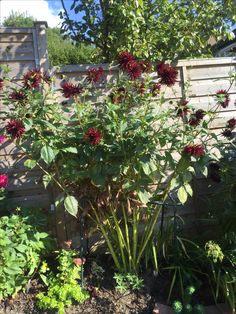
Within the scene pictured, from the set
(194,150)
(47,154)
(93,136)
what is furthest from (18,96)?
(194,150)

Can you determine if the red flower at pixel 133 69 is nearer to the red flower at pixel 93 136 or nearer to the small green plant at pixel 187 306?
the red flower at pixel 93 136

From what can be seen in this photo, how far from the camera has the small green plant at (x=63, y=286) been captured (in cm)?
259

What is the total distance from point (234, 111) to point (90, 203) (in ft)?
5.46

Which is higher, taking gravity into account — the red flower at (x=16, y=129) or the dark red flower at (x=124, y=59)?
the dark red flower at (x=124, y=59)

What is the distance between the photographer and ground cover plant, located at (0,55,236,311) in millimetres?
2516

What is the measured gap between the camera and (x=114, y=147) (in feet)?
8.40

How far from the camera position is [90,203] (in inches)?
112

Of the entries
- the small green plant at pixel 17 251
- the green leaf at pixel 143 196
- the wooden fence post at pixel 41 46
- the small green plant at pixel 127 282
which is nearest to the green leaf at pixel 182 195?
the green leaf at pixel 143 196

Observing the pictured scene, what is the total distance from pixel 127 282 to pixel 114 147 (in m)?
1.05

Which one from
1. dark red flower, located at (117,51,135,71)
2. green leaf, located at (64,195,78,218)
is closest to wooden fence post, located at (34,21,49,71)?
dark red flower, located at (117,51,135,71)

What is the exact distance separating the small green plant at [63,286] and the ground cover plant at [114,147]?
4cm

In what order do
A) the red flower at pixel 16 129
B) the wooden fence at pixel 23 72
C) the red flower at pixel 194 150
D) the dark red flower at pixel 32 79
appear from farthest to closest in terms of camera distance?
the wooden fence at pixel 23 72
the dark red flower at pixel 32 79
the red flower at pixel 194 150
the red flower at pixel 16 129

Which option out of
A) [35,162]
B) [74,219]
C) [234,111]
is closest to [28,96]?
[35,162]

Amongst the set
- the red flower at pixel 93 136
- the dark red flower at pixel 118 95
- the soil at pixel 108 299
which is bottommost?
the soil at pixel 108 299
